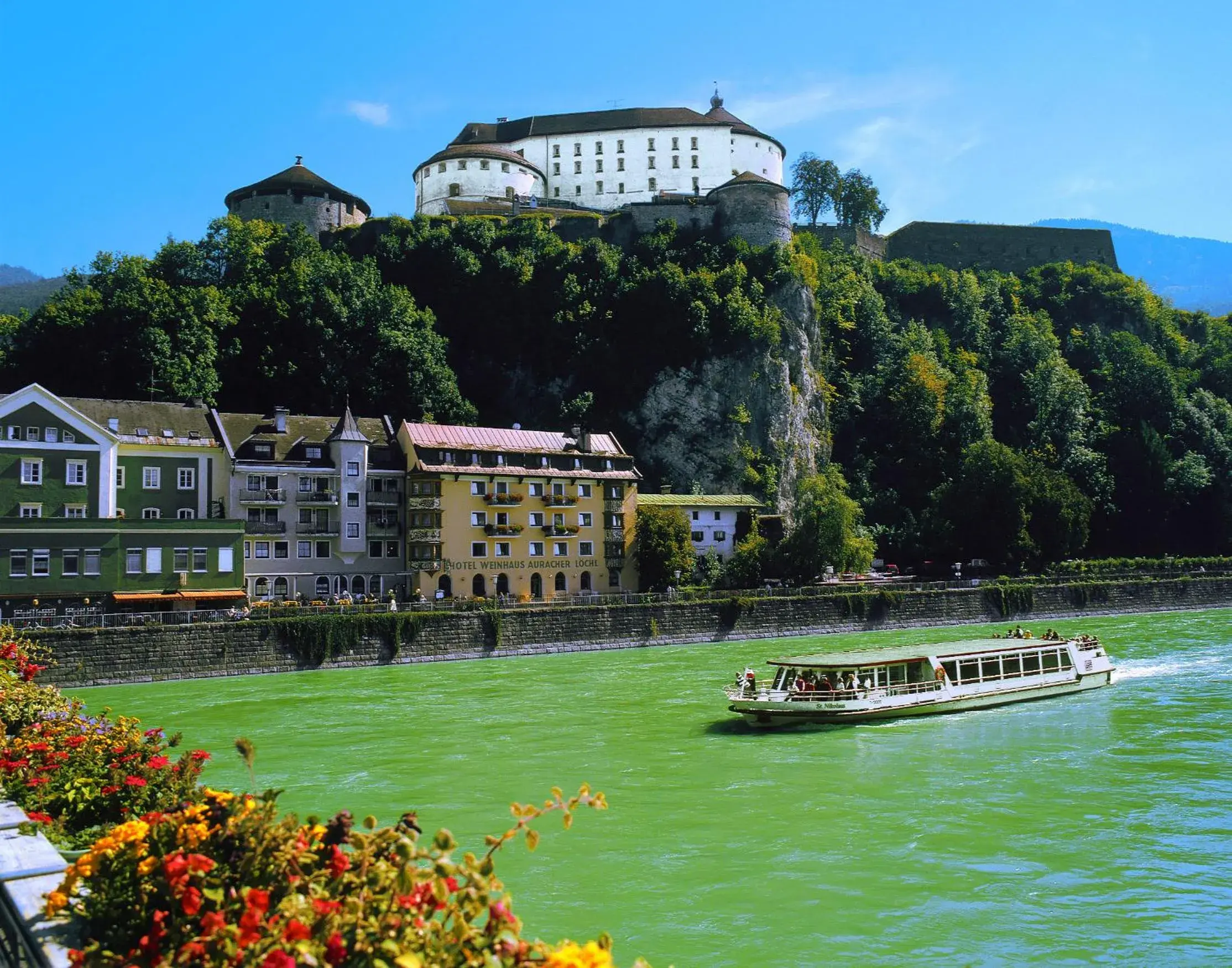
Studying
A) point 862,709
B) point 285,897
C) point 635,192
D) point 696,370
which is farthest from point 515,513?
point 285,897

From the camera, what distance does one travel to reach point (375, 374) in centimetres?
6950

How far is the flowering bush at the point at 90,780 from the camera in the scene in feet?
35.1

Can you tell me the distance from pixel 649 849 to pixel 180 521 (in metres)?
36.0

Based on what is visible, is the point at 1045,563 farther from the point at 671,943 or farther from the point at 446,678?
the point at 671,943

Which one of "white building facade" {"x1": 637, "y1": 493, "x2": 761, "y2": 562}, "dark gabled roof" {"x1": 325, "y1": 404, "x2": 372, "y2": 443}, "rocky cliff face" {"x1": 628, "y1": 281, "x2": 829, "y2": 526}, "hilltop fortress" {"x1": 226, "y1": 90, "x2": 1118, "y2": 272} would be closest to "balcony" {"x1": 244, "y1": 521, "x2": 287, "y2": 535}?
"dark gabled roof" {"x1": 325, "y1": 404, "x2": 372, "y2": 443}

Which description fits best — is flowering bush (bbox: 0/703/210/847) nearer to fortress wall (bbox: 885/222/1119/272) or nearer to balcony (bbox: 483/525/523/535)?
balcony (bbox: 483/525/523/535)

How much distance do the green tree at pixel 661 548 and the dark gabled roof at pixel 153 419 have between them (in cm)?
2360

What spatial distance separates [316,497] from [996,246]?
84.0m

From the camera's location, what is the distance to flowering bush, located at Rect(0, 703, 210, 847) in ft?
35.1

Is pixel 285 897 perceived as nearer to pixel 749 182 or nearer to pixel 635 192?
pixel 749 182

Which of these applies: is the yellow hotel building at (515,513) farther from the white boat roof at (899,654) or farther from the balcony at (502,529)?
the white boat roof at (899,654)

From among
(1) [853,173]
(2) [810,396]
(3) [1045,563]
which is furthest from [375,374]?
(1) [853,173]

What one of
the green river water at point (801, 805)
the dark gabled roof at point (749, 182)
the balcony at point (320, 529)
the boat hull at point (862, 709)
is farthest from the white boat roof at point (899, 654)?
the dark gabled roof at point (749, 182)

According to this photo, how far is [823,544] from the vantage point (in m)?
62.4
